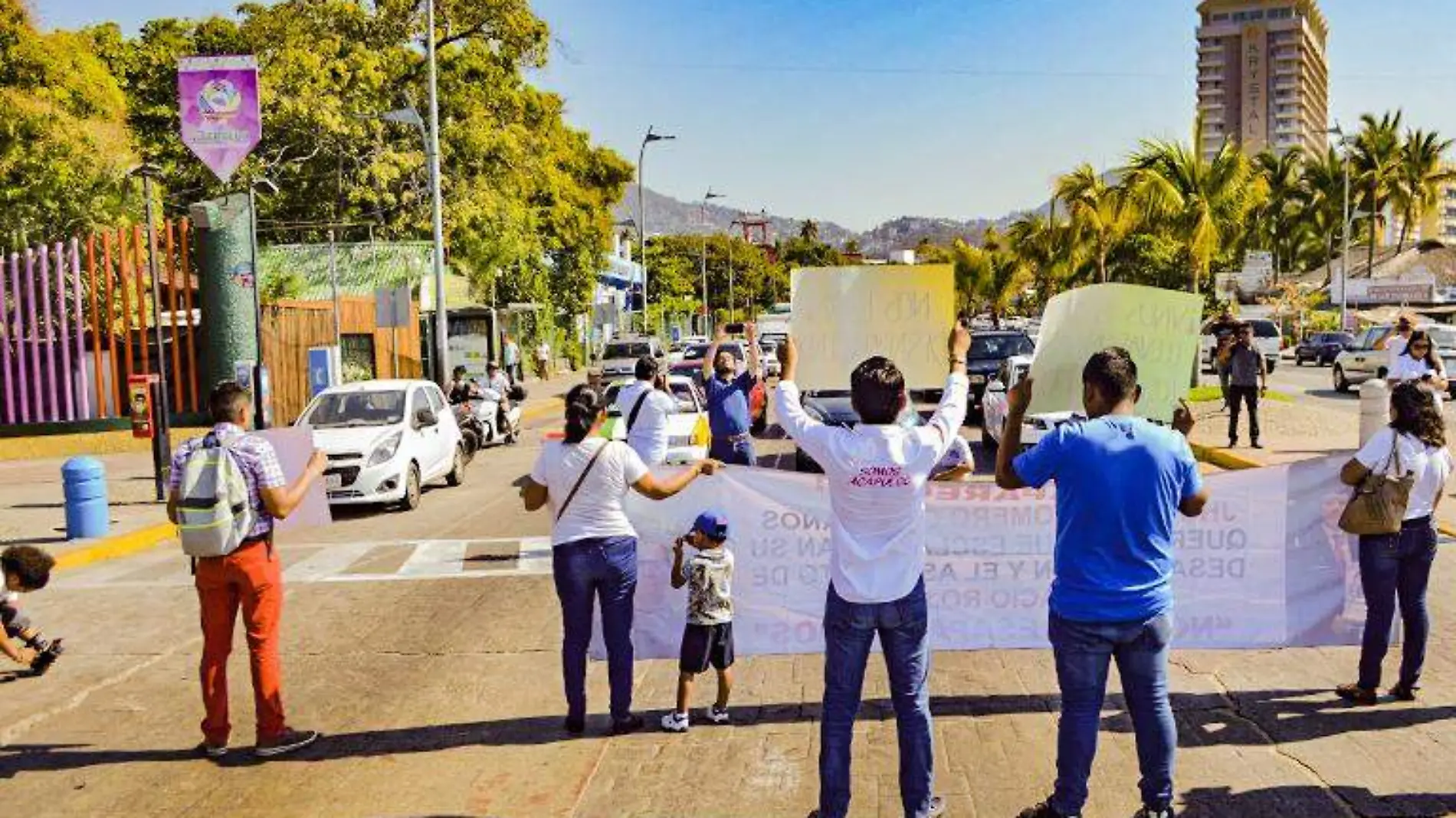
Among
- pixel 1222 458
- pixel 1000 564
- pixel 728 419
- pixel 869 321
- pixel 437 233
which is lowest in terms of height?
pixel 1222 458

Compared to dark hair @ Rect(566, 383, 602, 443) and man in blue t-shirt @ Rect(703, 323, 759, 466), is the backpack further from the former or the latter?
man in blue t-shirt @ Rect(703, 323, 759, 466)

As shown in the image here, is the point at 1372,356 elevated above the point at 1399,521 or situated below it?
below

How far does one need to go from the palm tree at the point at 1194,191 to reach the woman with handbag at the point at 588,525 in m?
23.8

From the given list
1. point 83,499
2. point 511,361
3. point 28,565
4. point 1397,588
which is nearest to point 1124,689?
point 1397,588

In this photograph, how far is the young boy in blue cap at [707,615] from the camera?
6461mm

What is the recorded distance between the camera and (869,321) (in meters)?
8.71

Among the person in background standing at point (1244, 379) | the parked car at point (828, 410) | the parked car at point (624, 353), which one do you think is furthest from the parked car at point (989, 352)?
the parked car at point (624, 353)

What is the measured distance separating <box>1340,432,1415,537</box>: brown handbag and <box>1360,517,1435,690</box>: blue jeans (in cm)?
12

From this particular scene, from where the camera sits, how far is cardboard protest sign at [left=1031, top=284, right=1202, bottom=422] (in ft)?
24.0

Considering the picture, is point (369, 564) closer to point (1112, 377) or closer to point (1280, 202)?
point (1112, 377)

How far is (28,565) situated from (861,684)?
576cm

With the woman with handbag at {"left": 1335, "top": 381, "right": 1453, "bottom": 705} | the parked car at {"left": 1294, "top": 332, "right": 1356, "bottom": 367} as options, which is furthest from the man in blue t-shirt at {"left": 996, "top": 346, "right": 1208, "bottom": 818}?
the parked car at {"left": 1294, "top": 332, "right": 1356, "bottom": 367}

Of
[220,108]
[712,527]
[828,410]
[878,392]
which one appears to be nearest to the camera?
[878,392]

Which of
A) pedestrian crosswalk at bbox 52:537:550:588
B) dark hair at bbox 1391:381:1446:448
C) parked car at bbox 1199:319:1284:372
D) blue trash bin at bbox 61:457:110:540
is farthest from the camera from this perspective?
parked car at bbox 1199:319:1284:372
